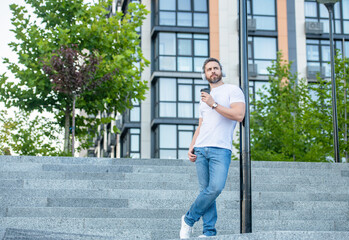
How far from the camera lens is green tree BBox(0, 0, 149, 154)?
795 inches

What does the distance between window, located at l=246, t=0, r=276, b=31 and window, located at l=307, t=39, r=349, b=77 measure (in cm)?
264

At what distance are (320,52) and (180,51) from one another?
8.66 m

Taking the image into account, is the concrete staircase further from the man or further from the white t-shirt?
the white t-shirt

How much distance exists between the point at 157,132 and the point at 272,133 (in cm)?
1083

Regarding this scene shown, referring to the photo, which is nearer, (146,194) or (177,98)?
(146,194)

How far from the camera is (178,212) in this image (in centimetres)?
900

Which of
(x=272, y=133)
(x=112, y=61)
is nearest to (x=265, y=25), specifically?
(x=272, y=133)

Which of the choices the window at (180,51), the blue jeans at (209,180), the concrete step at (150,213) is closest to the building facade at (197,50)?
the window at (180,51)

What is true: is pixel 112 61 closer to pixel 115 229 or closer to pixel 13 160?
pixel 13 160

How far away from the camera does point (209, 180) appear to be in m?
6.21

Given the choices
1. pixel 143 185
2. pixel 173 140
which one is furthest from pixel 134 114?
pixel 143 185

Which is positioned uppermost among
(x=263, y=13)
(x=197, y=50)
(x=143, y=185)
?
(x=263, y=13)

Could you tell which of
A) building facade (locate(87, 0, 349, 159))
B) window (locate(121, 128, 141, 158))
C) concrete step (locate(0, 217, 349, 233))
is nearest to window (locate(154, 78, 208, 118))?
building facade (locate(87, 0, 349, 159))

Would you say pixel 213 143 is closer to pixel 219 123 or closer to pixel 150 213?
pixel 219 123
